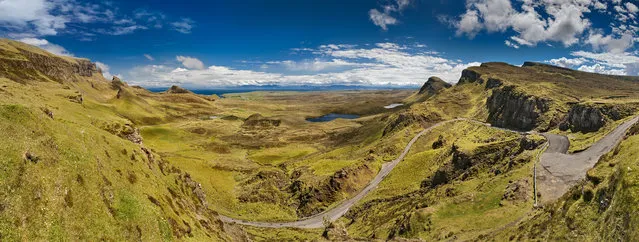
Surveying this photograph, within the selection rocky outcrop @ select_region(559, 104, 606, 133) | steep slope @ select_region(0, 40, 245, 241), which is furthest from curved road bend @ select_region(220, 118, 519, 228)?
rocky outcrop @ select_region(559, 104, 606, 133)

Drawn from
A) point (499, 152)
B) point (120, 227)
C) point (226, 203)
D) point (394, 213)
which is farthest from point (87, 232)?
point (499, 152)

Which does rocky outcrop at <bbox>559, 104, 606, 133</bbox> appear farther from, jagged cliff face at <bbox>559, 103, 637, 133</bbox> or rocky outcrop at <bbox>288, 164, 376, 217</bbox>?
rocky outcrop at <bbox>288, 164, 376, 217</bbox>

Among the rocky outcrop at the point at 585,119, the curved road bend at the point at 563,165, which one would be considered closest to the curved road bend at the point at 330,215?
the curved road bend at the point at 563,165

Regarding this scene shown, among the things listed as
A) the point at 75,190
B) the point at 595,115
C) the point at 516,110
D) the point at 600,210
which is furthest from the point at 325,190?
the point at 516,110

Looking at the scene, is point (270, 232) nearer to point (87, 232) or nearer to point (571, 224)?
point (87, 232)

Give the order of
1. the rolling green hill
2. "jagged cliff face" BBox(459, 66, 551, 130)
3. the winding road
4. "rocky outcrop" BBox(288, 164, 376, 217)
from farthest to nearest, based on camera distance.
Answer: "jagged cliff face" BBox(459, 66, 551, 130) < "rocky outcrop" BBox(288, 164, 376, 217) < the winding road < the rolling green hill

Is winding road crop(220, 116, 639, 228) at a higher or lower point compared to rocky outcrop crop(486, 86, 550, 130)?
lower
